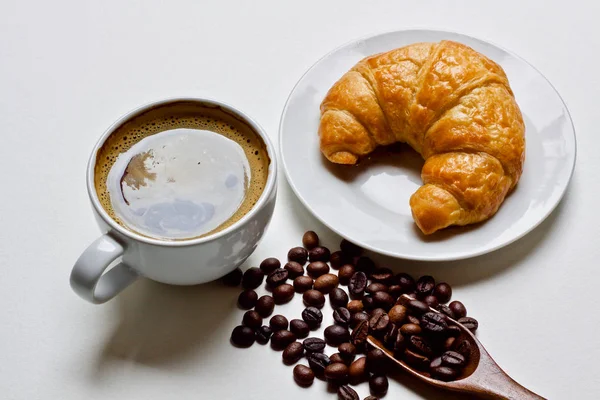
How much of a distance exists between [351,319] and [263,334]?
184mm

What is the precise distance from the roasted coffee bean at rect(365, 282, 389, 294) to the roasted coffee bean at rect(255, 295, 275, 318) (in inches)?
8.1

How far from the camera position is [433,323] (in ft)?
4.84

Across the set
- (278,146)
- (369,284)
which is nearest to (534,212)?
(369,284)

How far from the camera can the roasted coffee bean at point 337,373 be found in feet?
4.74

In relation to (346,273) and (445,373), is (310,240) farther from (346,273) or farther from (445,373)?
(445,373)

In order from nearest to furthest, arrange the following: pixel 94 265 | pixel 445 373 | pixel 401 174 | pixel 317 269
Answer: pixel 94 265 < pixel 445 373 < pixel 317 269 < pixel 401 174

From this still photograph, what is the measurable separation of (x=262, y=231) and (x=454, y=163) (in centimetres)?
48

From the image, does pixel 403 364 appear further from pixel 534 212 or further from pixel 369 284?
pixel 534 212

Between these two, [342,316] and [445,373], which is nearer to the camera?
[445,373]

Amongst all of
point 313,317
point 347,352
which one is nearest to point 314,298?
point 313,317

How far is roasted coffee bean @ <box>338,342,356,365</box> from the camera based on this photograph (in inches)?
58.2

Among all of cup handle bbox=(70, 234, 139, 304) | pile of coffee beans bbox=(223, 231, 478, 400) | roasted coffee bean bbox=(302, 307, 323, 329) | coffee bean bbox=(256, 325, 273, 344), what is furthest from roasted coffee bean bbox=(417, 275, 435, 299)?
cup handle bbox=(70, 234, 139, 304)

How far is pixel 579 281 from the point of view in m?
1.62

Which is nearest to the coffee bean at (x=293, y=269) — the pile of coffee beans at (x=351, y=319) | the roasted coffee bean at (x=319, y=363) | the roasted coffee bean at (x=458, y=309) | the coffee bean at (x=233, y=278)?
the pile of coffee beans at (x=351, y=319)
